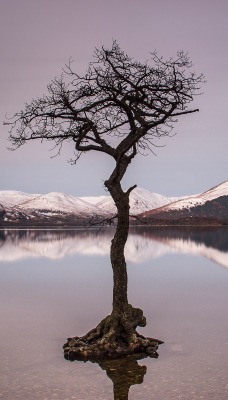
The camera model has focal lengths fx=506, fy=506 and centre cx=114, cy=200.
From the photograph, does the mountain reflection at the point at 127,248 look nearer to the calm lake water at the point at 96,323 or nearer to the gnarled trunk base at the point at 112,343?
the calm lake water at the point at 96,323

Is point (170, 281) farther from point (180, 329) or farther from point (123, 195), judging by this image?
point (123, 195)

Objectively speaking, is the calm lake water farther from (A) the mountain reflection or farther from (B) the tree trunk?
(A) the mountain reflection

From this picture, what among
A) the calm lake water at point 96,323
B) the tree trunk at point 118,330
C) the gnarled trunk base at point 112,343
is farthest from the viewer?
the tree trunk at point 118,330

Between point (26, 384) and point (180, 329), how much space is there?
33.6 ft

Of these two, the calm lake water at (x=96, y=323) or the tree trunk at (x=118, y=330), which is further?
the tree trunk at (x=118, y=330)

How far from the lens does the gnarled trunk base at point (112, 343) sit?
1861 centimetres

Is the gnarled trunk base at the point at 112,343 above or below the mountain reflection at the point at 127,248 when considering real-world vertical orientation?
below

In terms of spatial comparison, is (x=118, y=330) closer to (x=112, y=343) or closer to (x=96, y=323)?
(x=112, y=343)

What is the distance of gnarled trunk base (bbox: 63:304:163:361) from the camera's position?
18609 mm

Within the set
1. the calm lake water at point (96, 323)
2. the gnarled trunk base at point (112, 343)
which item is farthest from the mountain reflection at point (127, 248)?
the gnarled trunk base at point (112, 343)

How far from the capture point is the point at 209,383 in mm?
15586

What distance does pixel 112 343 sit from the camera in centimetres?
1886

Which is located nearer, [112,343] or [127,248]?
[112,343]

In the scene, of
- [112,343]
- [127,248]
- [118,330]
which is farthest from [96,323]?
[127,248]
